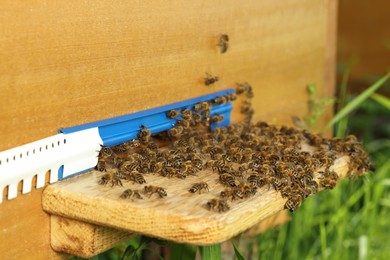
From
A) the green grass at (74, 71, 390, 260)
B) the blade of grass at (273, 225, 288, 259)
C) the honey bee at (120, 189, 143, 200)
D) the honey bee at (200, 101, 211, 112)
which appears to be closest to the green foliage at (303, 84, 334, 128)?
the green grass at (74, 71, 390, 260)

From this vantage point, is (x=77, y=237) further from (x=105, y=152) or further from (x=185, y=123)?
(x=185, y=123)

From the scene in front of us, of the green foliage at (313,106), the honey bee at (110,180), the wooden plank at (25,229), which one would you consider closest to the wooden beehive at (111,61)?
the wooden plank at (25,229)

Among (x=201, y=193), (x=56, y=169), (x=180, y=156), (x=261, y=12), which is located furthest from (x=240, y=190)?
(x=261, y=12)

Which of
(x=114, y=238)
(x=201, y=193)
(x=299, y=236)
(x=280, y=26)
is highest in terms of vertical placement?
(x=280, y=26)

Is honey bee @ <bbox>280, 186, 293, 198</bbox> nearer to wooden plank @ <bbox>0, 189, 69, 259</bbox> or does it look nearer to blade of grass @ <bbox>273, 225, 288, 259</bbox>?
wooden plank @ <bbox>0, 189, 69, 259</bbox>

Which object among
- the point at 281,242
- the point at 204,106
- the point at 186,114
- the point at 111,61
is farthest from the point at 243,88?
the point at 281,242

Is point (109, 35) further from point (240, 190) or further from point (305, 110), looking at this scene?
point (305, 110)
